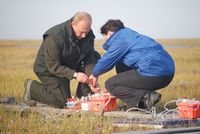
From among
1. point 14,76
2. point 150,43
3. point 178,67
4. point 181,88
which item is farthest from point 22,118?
point 178,67

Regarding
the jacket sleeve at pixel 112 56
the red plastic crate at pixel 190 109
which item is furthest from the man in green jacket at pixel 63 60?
the red plastic crate at pixel 190 109

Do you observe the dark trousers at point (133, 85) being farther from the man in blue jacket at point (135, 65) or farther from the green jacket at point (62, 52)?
the green jacket at point (62, 52)

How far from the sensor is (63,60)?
721 centimetres

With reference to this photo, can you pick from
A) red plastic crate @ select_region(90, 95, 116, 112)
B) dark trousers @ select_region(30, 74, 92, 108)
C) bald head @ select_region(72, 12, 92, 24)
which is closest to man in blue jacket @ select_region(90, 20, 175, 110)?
red plastic crate @ select_region(90, 95, 116, 112)

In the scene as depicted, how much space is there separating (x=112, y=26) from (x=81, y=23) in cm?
A: 51

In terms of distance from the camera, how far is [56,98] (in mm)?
7152

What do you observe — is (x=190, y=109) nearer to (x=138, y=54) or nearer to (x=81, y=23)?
(x=138, y=54)

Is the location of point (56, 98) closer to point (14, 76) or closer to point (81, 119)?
point (81, 119)

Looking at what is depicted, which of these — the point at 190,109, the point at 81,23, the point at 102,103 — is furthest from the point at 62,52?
the point at 190,109

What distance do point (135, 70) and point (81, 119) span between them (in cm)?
115

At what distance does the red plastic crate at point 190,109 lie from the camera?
5.86 metres

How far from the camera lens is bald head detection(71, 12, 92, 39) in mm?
6883

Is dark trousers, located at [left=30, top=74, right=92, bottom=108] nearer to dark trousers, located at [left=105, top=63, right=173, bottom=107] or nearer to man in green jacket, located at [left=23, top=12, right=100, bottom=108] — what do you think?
man in green jacket, located at [left=23, top=12, right=100, bottom=108]

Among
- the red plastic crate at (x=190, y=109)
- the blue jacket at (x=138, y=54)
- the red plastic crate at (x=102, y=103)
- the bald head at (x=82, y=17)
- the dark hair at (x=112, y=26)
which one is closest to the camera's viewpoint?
the red plastic crate at (x=190, y=109)
